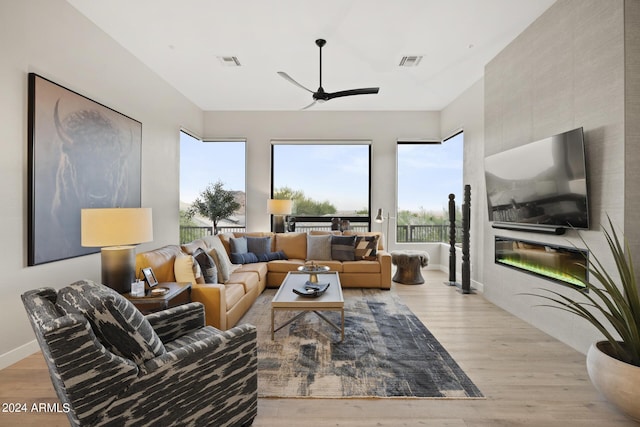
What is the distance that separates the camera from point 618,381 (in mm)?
1790

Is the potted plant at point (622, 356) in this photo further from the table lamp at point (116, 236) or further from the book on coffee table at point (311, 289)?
the table lamp at point (116, 236)

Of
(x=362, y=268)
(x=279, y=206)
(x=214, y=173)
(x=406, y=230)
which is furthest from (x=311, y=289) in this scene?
(x=214, y=173)

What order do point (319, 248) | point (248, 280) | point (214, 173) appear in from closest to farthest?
point (248, 280), point (319, 248), point (214, 173)

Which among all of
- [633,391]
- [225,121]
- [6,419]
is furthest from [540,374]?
[225,121]

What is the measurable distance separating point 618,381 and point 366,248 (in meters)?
3.34

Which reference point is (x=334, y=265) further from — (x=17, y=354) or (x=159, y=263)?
(x=17, y=354)

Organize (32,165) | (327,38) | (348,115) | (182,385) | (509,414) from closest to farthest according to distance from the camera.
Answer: (182,385) < (509,414) < (32,165) < (327,38) < (348,115)

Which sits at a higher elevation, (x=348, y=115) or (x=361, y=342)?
(x=348, y=115)

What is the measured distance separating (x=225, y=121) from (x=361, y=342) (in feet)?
16.8

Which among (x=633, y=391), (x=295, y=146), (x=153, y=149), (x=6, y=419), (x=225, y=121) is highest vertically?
(x=225, y=121)

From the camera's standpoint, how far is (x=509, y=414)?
74.4 inches

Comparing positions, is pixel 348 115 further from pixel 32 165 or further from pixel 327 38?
pixel 32 165

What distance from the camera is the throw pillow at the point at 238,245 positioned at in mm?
4812

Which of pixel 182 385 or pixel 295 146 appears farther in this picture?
pixel 295 146
